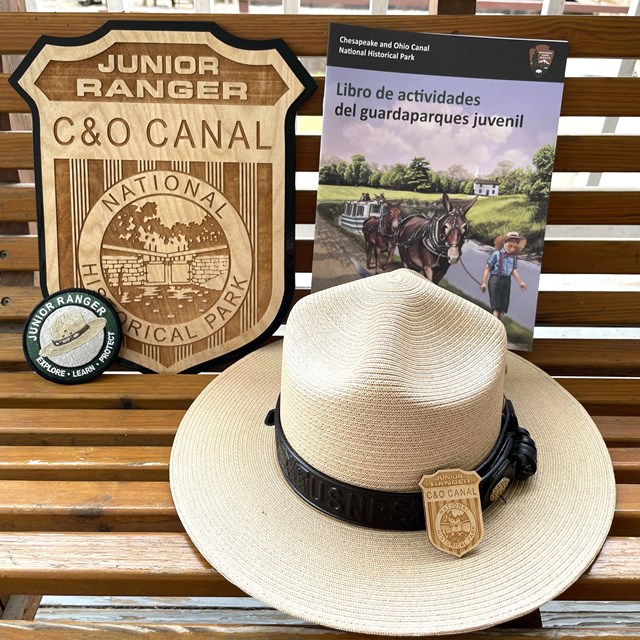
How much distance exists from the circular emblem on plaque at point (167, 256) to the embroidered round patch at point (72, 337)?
48 mm

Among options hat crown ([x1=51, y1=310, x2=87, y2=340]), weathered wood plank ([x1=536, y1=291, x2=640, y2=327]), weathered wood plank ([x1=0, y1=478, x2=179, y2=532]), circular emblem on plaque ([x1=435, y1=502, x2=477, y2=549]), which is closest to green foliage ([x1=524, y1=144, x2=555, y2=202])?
weathered wood plank ([x1=536, y1=291, x2=640, y2=327])

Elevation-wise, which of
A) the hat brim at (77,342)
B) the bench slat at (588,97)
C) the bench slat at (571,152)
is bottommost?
the hat brim at (77,342)

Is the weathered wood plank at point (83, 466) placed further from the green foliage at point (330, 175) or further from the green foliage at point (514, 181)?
the green foliage at point (514, 181)

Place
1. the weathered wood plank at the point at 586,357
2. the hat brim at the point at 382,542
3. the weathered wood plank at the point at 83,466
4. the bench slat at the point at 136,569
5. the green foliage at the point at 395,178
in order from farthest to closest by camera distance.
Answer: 1. the weathered wood plank at the point at 586,357
2. the green foliage at the point at 395,178
3. the weathered wood plank at the point at 83,466
4. the bench slat at the point at 136,569
5. the hat brim at the point at 382,542

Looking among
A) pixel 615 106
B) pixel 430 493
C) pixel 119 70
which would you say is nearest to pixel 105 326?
pixel 119 70

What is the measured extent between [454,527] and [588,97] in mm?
903

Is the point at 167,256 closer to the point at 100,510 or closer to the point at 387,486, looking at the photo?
the point at 100,510

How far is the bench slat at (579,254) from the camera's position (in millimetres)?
1412

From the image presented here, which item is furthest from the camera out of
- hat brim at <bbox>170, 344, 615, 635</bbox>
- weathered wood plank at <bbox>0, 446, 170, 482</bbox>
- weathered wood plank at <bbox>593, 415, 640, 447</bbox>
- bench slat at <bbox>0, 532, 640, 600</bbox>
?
weathered wood plank at <bbox>593, 415, 640, 447</bbox>

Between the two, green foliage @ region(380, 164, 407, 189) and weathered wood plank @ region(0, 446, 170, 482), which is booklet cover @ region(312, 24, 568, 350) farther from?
weathered wood plank @ region(0, 446, 170, 482)

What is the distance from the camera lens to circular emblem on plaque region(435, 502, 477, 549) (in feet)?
2.84

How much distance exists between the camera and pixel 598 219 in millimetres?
1389

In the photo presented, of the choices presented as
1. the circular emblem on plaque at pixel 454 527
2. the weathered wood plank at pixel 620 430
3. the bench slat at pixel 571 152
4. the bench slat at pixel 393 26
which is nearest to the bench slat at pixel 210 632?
the circular emblem on plaque at pixel 454 527

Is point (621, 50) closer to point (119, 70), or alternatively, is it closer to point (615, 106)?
point (615, 106)
